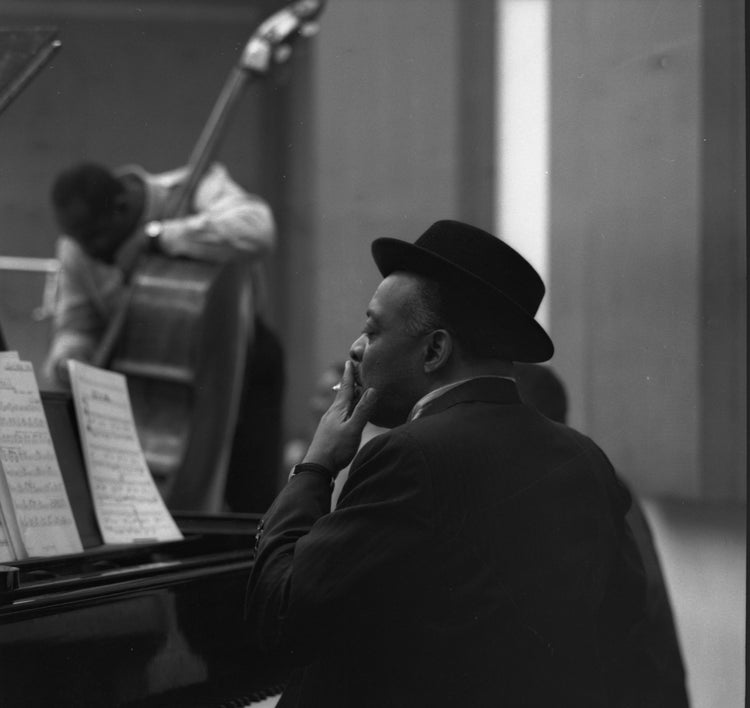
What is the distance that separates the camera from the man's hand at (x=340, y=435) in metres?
1.76

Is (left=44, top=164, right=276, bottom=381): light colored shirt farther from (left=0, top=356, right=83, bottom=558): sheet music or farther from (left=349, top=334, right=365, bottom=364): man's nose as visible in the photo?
(left=349, top=334, right=365, bottom=364): man's nose

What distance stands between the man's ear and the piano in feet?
1.82

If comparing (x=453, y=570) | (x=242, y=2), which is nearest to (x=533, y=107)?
(x=453, y=570)

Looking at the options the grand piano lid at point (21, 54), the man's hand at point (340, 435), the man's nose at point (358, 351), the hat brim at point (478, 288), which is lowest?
the man's hand at point (340, 435)

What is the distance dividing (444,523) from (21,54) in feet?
4.25

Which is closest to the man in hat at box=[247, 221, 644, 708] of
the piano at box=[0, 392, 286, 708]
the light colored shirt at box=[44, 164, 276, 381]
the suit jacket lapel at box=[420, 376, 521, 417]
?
the suit jacket lapel at box=[420, 376, 521, 417]

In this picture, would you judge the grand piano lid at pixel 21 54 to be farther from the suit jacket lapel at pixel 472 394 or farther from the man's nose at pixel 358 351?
the suit jacket lapel at pixel 472 394

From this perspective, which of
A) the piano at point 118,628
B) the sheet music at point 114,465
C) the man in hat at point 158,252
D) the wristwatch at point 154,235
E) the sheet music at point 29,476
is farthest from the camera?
the man in hat at point 158,252

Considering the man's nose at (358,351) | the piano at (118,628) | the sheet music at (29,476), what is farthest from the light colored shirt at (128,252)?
the man's nose at (358,351)

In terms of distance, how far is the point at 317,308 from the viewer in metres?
7.03

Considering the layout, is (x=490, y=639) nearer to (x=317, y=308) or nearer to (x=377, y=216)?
(x=377, y=216)

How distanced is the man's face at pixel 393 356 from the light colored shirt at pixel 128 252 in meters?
2.83

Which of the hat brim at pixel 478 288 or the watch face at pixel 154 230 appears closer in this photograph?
the hat brim at pixel 478 288

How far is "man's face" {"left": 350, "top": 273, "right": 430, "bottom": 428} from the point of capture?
180cm
